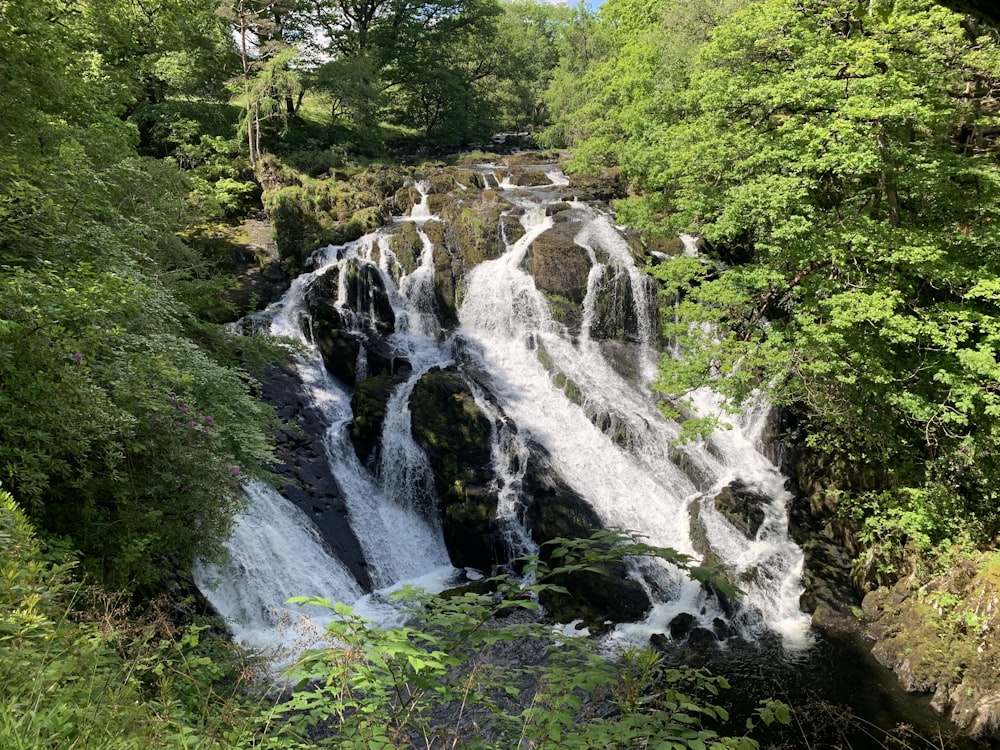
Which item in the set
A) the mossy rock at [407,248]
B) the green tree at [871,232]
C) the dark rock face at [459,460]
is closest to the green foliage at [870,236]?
the green tree at [871,232]

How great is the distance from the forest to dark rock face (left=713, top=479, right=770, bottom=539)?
123 cm

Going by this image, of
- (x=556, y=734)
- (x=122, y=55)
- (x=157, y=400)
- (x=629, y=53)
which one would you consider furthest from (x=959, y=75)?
(x=122, y=55)

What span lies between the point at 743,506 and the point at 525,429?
5.28 m

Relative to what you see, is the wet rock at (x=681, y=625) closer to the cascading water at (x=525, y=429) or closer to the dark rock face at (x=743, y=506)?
the cascading water at (x=525, y=429)

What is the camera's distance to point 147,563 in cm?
525

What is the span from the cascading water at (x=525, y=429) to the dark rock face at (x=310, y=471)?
0.27 metres

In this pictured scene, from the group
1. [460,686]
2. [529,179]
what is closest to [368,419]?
[460,686]

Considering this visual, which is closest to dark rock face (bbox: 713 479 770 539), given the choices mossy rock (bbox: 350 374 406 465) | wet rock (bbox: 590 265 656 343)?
wet rock (bbox: 590 265 656 343)

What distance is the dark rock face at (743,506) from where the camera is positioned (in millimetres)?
12055

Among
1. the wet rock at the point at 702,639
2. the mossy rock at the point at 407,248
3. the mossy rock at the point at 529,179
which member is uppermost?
the mossy rock at the point at 529,179

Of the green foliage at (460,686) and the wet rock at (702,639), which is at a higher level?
the green foliage at (460,686)

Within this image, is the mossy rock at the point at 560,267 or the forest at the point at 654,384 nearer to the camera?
the forest at the point at 654,384

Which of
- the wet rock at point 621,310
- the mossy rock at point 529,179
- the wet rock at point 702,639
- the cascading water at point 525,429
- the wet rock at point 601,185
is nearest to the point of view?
the wet rock at point 702,639

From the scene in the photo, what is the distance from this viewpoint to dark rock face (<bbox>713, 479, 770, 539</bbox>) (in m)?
12.1
